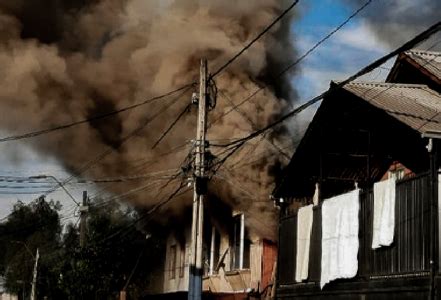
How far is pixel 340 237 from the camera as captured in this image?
61.6 feet

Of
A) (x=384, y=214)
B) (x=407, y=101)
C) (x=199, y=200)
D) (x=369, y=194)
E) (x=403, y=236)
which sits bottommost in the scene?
(x=403, y=236)

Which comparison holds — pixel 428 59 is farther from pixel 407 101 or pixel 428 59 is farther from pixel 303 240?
pixel 303 240

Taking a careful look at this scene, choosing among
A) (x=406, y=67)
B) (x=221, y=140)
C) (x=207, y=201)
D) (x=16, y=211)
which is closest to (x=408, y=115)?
(x=406, y=67)

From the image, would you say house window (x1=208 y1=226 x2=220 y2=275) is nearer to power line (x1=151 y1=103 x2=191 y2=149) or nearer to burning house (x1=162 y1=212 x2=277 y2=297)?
burning house (x1=162 y1=212 x2=277 y2=297)

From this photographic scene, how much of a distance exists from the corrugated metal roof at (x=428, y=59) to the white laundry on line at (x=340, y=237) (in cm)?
414

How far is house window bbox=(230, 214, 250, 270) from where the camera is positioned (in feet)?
97.5

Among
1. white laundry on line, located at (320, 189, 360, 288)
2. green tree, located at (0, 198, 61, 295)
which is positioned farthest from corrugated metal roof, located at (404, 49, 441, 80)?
green tree, located at (0, 198, 61, 295)

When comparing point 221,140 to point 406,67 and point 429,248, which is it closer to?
point 406,67

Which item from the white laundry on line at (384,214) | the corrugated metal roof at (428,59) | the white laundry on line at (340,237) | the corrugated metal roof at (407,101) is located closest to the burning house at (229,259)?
the white laundry on line at (340,237)

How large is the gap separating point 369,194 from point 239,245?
13339 mm

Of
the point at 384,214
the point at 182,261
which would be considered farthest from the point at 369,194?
the point at 182,261

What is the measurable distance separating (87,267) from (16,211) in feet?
110

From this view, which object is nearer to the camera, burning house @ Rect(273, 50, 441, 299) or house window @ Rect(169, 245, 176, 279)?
burning house @ Rect(273, 50, 441, 299)

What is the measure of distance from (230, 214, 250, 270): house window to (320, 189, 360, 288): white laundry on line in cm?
1010
